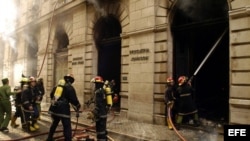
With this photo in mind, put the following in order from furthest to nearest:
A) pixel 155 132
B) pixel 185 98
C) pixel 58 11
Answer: pixel 58 11 < pixel 185 98 < pixel 155 132

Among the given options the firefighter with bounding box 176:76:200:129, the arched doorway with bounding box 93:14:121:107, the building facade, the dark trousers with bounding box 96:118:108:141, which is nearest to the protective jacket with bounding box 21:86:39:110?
the dark trousers with bounding box 96:118:108:141

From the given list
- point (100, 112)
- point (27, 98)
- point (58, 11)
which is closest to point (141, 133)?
point (100, 112)

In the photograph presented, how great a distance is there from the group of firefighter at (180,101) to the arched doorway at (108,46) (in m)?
4.99

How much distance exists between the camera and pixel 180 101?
9719 mm

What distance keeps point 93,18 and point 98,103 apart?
26.5ft

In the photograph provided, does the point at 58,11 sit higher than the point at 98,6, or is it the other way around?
the point at 58,11

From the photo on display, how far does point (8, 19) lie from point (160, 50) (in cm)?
2145

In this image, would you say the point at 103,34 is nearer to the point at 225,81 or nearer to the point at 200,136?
the point at 225,81

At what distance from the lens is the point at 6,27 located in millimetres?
27391

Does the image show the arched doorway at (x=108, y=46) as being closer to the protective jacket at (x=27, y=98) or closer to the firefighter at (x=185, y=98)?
the firefighter at (x=185, y=98)

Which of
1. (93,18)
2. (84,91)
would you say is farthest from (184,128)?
(93,18)

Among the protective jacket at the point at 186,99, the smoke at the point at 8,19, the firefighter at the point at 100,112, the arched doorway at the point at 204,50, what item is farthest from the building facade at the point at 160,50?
the smoke at the point at 8,19

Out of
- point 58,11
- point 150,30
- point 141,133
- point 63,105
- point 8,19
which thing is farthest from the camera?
point 8,19

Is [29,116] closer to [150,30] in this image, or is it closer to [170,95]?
[170,95]
